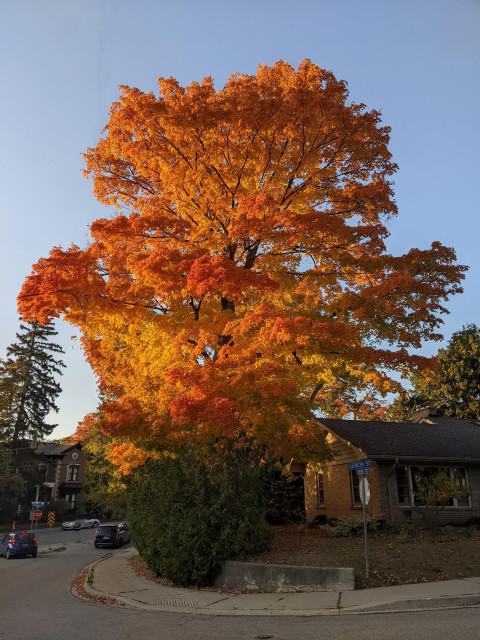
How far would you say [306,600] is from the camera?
10.3m

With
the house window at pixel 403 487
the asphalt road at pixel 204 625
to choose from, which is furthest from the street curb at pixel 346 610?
the house window at pixel 403 487

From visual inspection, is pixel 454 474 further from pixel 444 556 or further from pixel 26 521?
pixel 26 521

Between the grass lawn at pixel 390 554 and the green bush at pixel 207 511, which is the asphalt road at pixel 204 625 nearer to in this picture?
the green bush at pixel 207 511

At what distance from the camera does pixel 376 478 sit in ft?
65.9

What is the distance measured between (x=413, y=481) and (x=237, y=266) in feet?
44.9

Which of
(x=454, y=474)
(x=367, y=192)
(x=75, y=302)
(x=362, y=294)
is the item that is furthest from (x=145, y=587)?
(x=454, y=474)

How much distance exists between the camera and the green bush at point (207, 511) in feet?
41.0

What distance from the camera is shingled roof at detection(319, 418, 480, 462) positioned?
20750 mm

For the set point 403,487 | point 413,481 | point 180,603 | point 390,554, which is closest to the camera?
point 180,603

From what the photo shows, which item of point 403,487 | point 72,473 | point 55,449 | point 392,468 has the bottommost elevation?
point 72,473

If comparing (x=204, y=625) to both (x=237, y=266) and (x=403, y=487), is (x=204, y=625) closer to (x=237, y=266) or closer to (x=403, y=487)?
(x=237, y=266)

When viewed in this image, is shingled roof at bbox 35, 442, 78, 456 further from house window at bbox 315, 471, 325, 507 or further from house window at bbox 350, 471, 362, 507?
house window at bbox 350, 471, 362, 507

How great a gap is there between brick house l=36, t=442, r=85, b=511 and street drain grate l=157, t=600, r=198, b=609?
6063 cm

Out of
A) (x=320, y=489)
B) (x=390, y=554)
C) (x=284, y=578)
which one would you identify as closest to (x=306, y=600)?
(x=284, y=578)
